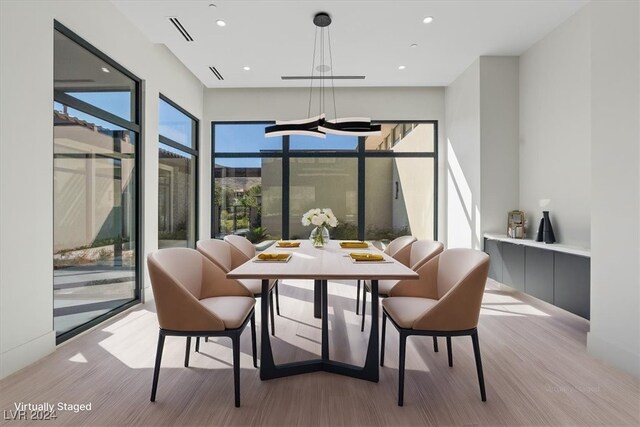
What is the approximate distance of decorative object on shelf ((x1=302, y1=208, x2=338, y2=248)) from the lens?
10.0ft

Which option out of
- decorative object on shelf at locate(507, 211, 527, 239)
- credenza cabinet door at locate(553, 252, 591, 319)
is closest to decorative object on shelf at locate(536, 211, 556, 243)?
decorative object on shelf at locate(507, 211, 527, 239)

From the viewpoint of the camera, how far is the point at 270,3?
3.29 meters

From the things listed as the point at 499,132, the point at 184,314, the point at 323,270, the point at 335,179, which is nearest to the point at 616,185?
the point at 323,270

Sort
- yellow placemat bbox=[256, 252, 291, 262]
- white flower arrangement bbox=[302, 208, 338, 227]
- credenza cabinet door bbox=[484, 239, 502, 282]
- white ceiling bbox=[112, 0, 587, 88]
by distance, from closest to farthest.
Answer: yellow placemat bbox=[256, 252, 291, 262]
white flower arrangement bbox=[302, 208, 338, 227]
white ceiling bbox=[112, 0, 587, 88]
credenza cabinet door bbox=[484, 239, 502, 282]

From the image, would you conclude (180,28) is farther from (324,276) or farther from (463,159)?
(463,159)

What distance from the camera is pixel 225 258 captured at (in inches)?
119

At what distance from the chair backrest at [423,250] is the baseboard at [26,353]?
2.90 meters

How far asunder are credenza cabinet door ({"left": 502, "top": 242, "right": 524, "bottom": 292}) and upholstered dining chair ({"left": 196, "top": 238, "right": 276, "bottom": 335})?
2.86m

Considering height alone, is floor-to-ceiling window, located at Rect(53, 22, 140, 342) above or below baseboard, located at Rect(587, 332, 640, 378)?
above

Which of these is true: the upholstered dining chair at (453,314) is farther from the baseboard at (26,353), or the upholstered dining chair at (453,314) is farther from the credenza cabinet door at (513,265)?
the baseboard at (26,353)

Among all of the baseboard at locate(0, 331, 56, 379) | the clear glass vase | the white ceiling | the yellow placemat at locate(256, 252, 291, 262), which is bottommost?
the baseboard at locate(0, 331, 56, 379)

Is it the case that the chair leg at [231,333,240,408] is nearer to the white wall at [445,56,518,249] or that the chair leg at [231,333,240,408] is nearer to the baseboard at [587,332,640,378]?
the baseboard at [587,332,640,378]

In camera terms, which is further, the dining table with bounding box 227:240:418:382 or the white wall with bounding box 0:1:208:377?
the white wall with bounding box 0:1:208:377

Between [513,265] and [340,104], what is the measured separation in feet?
12.5
